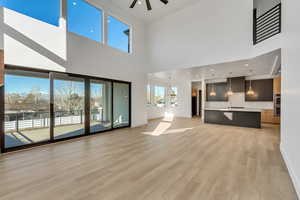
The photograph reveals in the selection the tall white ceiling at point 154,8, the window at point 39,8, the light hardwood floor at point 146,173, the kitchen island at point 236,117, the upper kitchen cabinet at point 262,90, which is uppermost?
the tall white ceiling at point 154,8

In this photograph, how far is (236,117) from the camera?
23.7 ft

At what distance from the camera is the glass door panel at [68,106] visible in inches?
181

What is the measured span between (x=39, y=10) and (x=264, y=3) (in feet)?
27.2

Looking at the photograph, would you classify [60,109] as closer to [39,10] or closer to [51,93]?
[51,93]

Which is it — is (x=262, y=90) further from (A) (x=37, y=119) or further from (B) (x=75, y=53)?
(A) (x=37, y=119)

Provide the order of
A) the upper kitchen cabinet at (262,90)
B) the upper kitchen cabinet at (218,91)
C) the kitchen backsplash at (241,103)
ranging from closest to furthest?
the upper kitchen cabinet at (262,90), the kitchen backsplash at (241,103), the upper kitchen cabinet at (218,91)

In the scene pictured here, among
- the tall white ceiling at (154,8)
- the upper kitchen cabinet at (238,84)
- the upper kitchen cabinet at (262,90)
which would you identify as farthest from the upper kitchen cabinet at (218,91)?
the tall white ceiling at (154,8)

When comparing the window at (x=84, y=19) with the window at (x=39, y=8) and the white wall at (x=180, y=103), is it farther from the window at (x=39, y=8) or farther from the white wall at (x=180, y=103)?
the white wall at (x=180, y=103)

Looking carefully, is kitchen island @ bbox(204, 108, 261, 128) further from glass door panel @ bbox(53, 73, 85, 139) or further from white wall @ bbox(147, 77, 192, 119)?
glass door panel @ bbox(53, 73, 85, 139)

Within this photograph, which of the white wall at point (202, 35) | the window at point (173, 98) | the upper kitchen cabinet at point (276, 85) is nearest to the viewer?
the white wall at point (202, 35)

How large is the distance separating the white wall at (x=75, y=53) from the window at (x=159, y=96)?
127 inches

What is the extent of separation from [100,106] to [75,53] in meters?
2.21

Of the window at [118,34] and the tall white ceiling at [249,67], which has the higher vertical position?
the window at [118,34]

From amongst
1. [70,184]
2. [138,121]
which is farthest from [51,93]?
[138,121]
